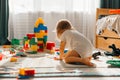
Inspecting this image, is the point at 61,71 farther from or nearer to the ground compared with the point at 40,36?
nearer to the ground

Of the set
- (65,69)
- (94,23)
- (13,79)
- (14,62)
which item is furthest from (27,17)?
(13,79)

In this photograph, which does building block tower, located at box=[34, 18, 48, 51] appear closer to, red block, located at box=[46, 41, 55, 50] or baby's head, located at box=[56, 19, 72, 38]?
red block, located at box=[46, 41, 55, 50]

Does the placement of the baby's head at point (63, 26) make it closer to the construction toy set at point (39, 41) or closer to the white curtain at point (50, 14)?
the construction toy set at point (39, 41)

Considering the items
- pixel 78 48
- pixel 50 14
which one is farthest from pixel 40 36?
pixel 50 14

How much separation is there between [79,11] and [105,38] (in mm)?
527

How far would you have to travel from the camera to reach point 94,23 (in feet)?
8.93

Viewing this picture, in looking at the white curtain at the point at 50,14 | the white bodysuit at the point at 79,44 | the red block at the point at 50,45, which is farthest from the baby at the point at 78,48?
the white curtain at the point at 50,14

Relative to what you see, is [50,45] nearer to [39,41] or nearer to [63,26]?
[39,41]

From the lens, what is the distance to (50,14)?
2711mm

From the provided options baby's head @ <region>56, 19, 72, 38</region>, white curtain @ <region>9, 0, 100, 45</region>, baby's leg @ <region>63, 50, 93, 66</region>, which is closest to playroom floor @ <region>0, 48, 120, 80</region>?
baby's leg @ <region>63, 50, 93, 66</region>

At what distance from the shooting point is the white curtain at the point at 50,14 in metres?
2.66

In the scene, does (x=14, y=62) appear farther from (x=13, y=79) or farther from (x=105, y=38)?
(x=105, y=38)

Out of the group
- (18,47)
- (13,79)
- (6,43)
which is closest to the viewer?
(13,79)

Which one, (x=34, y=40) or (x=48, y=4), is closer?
(x=34, y=40)
